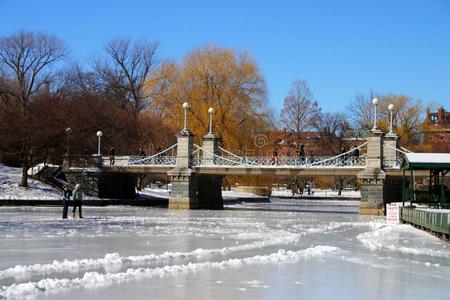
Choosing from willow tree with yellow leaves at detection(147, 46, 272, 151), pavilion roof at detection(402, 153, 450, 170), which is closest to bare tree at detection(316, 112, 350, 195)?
willow tree with yellow leaves at detection(147, 46, 272, 151)

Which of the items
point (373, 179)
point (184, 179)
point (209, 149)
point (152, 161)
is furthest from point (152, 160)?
point (373, 179)

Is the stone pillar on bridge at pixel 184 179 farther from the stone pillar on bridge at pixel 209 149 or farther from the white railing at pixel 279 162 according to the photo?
the stone pillar on bridge at pixel 209 149

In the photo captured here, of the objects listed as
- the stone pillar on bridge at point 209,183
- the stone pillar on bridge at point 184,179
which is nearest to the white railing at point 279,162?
the stone pillar on bridge at point 209,183

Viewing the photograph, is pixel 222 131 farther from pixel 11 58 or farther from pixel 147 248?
pixel 147 248

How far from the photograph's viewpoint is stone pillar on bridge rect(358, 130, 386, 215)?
129 feet

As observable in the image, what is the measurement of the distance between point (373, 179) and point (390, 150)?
320 centimetres

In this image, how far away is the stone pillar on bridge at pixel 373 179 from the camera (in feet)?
129

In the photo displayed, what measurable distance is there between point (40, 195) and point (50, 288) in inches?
1376

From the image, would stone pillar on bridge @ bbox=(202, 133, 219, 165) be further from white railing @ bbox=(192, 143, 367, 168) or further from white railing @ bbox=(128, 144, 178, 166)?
white railing @ bbox=(128, 144, 178, 166)

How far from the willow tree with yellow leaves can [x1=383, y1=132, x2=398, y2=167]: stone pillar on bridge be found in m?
14.4

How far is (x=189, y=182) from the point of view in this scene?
43.7 meters

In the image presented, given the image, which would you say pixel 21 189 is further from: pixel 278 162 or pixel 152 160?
pixel 278 162

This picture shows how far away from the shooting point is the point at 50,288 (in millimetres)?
9133

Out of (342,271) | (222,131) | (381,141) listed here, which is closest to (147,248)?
(342,271)
